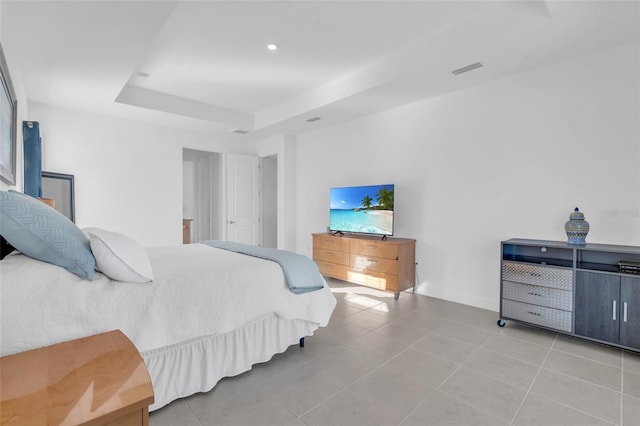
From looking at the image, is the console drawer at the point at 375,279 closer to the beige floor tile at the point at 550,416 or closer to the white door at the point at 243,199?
the beige floor tile at the point at 550,416

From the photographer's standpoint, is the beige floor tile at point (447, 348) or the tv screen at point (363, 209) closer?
the beige floor tile at point (447, 348)

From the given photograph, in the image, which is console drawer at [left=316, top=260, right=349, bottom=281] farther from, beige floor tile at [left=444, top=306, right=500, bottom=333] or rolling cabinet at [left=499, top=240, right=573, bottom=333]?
rolling cabinet at [left=499, top=240, right=573, bottom=333]

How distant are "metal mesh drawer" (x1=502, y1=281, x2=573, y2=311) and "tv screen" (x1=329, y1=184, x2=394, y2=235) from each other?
148 cm

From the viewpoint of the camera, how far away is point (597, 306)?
8.46 feet

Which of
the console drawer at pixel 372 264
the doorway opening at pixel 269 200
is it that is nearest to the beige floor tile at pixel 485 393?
the console drawer at pixel 372 264

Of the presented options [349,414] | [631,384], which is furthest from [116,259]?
[631,384]

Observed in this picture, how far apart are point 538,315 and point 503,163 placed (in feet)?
5.17

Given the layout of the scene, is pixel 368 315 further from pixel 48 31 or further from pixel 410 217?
pixel 48 31

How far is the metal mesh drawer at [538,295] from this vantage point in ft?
8.95

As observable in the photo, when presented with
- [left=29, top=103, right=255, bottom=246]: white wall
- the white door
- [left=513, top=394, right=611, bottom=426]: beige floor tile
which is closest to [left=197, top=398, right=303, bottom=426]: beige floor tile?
[left=513, top=394, right=611, bottom=426]: beige floor tile

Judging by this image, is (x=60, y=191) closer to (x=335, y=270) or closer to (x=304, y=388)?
(x=335, y=270)

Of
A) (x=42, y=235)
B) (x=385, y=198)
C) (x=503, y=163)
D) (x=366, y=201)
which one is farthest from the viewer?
(x=366, y=201)

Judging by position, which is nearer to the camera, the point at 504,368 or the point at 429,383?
the point at 429,383

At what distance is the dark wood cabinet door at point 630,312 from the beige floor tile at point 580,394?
715mm
